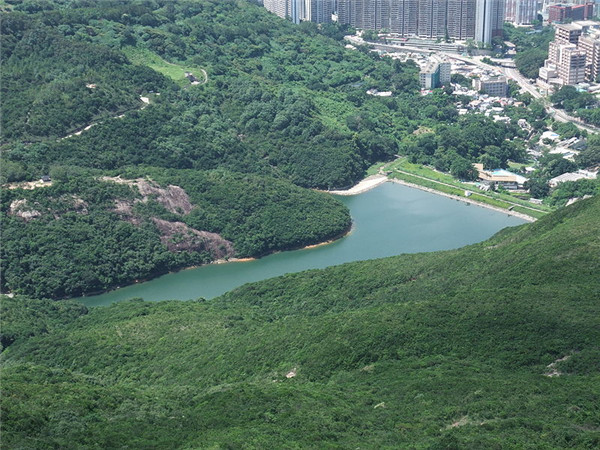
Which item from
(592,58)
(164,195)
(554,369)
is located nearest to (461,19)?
(592,58)

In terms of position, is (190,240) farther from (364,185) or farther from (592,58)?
(592,58)

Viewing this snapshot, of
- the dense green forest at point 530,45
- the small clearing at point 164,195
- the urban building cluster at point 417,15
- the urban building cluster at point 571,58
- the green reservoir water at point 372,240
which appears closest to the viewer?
the green reservoir water at point 372,240

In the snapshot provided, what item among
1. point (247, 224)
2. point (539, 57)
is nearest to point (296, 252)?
point (247, 224)

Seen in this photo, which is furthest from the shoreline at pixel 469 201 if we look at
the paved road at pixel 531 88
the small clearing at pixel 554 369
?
the small clearing at pixel 554 369

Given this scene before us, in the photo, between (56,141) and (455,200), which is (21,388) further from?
(455,200)

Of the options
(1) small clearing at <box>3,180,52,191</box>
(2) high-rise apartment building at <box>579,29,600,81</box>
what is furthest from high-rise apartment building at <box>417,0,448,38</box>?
(1) small clearing at <box>3,180,52,191</box>

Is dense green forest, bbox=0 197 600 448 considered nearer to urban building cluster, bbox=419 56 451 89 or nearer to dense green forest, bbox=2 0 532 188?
dense green forest, bbox=2 0 532 188

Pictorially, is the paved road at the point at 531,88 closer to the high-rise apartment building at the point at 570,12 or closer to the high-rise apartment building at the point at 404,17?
the high-rise apartment building at the point at 404,17
